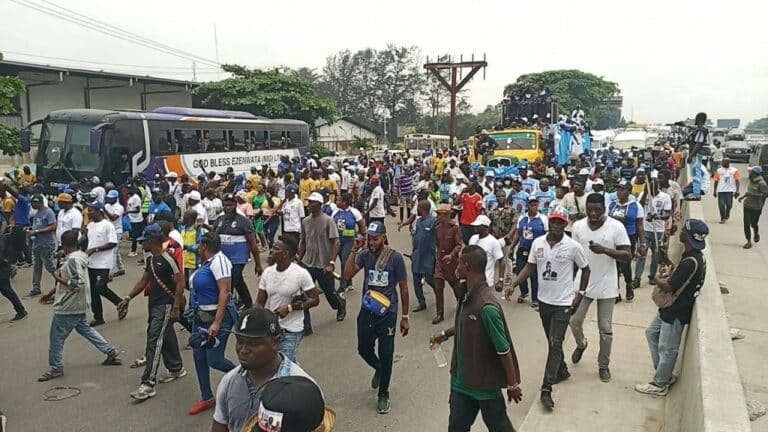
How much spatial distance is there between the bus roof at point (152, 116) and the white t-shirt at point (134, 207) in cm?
494

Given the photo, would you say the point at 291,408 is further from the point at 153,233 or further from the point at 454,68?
the point at 454,68

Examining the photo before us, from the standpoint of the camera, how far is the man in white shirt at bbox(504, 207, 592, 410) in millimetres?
5258

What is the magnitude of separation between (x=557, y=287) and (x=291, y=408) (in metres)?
3.85

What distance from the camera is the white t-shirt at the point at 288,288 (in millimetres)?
4980

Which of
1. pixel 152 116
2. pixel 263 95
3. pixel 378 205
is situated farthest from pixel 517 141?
pixel 263 95

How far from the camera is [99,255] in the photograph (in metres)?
7.66

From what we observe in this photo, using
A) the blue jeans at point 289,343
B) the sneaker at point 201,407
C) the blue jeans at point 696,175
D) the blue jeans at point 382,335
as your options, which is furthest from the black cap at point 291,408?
the blue jeans at point 696,175

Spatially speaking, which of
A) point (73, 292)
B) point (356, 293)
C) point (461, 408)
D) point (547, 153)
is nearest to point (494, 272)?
point (356, 293)

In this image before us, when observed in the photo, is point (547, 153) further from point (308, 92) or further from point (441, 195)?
point (308, 92)

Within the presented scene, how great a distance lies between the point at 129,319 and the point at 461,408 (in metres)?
5.74

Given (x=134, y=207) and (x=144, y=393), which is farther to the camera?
(x=134, y=207)

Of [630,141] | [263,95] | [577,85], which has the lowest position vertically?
[630,141]

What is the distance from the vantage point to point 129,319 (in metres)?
8.04

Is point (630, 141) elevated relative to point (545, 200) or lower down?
elevated
